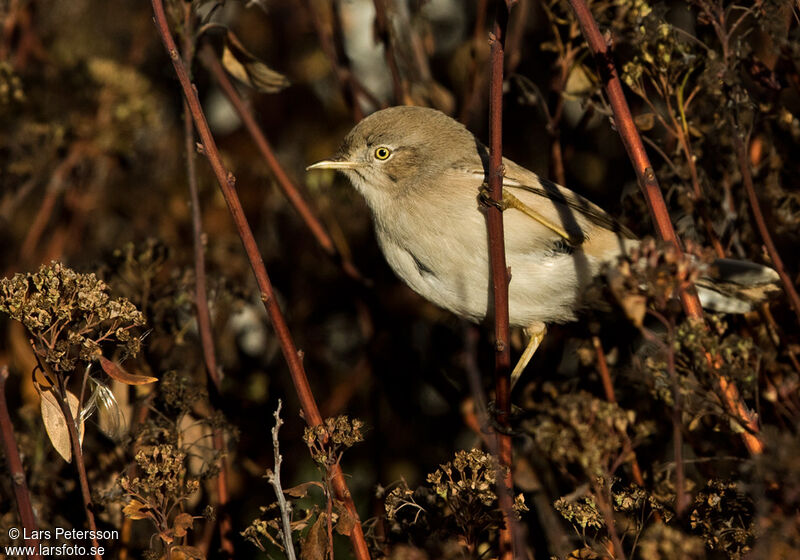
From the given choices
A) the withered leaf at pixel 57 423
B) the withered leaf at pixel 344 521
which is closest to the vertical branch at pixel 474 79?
the withered leaf at pixel 344 521

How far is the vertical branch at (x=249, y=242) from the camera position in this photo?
2.26 m

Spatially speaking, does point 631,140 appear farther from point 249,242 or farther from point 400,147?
point 400,147

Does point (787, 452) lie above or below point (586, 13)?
below

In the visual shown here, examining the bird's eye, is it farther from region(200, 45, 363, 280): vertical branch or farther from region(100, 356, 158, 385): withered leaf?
region(100, 356, 158, 385): withered leaf

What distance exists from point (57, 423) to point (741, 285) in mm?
2436

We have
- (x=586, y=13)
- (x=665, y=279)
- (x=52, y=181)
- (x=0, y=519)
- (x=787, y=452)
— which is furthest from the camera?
(x=52, y=181)

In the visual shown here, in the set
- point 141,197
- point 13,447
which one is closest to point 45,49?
point 141,197

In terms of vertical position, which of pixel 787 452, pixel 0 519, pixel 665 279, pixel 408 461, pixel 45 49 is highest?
pixel 45 49

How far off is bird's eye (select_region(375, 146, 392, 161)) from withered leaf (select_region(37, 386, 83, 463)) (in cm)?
182

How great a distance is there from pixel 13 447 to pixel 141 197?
377cm

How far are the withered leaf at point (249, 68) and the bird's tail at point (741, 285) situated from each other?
1.79 m

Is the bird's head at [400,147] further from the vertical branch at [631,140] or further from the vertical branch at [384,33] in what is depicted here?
the vertical branch at [631,140]

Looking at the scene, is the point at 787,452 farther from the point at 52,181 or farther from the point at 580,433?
the point at 52,181

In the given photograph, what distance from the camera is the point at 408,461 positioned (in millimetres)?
4961
